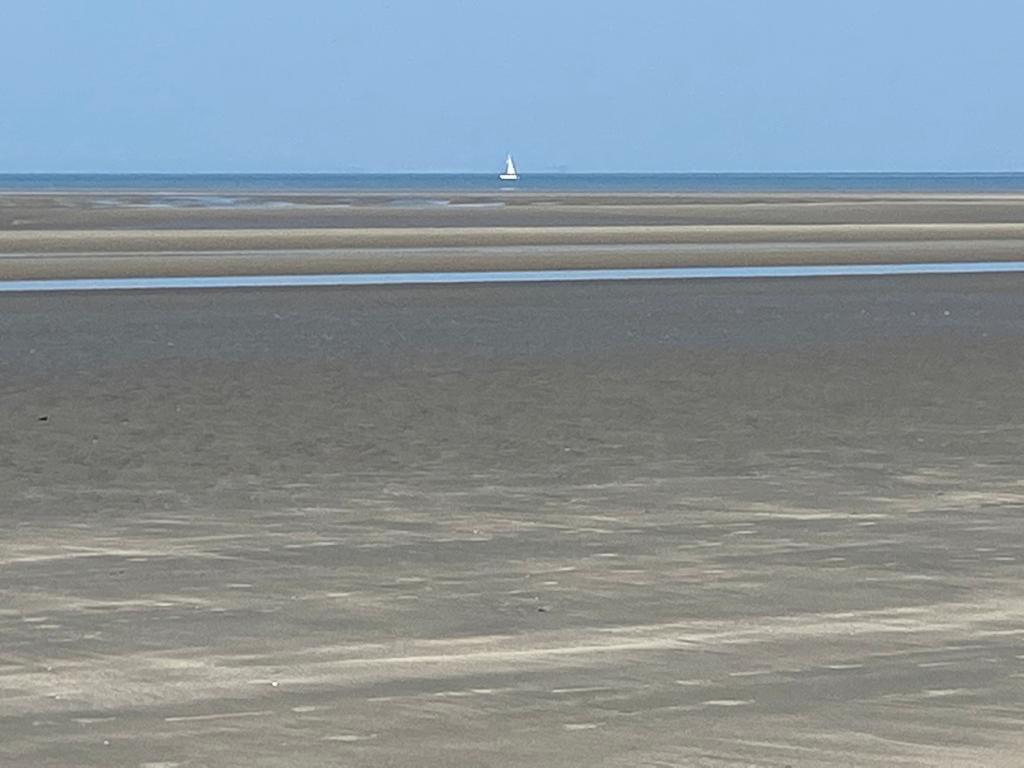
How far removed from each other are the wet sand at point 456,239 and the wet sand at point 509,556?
1482cm

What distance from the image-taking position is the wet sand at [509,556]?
17.2 ft

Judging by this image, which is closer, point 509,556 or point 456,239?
point 509,556

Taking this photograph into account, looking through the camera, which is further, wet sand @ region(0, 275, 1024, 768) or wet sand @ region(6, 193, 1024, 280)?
wet sand @ region(6, 193, 1024, 280)

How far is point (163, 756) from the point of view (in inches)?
194

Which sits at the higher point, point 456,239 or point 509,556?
point 456,239

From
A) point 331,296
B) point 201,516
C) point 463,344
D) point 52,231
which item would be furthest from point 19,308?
point 52,231

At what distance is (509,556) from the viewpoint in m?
7.88

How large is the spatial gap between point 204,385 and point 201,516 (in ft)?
17.4

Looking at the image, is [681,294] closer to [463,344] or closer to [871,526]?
[463,344]

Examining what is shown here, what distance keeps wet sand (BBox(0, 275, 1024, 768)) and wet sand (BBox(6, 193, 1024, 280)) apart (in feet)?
48.6

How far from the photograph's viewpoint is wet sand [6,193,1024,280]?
32.4m

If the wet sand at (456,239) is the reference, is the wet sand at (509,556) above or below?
below

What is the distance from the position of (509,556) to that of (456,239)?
114 ft

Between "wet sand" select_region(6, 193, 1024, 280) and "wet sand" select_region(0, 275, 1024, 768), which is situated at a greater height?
"wet sand" select_region(6, 193, 1024, 280)
